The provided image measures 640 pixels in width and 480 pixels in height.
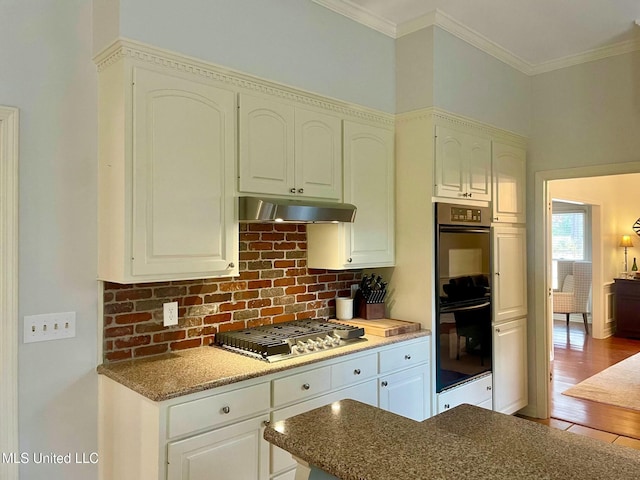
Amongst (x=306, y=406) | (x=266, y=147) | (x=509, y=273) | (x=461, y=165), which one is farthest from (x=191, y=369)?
(x=509, y=273)

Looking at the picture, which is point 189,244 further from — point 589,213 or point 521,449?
point 589,213

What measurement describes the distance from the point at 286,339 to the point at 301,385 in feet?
0.80

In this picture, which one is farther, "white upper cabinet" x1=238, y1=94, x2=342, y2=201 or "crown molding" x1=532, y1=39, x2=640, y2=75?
"crown molding" x1=532, y1=39, x2=640, y2=75

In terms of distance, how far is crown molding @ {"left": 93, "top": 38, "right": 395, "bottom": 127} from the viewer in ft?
7.11

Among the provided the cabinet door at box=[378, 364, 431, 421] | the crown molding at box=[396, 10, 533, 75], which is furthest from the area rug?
the crown molding at box=[396, 10, 533, 75]

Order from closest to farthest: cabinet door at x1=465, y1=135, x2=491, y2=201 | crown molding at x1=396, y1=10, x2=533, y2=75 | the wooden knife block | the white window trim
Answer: the white window trim
crown molding at x1=396, y1=10, x2=533, y2=75
the wooden knife block
cabinet door at x1=465, y1=135, x2=491, y2=201

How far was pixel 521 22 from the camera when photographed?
10.8 feet

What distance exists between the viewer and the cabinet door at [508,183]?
376 cm

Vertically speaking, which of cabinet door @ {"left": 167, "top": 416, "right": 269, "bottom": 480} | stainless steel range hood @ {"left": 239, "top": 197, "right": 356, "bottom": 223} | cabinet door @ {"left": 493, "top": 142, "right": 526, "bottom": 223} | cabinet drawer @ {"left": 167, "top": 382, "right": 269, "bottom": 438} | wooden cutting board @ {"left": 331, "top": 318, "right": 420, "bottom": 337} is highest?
cabinet door @ {"left": 493, "top": 142, "right": 526, "bottom": 223}

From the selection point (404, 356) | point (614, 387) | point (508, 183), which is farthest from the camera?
point (614, 387)

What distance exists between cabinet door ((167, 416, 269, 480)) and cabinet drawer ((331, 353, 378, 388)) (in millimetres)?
469

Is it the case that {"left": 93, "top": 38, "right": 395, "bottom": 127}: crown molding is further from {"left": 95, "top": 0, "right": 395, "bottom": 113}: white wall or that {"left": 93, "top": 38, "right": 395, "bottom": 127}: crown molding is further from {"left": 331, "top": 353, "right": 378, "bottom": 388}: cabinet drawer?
{"left": 331, "top": 353, "right": 378, "bottom": 388}: cabinet drawer

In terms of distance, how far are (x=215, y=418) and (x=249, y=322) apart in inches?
33.8

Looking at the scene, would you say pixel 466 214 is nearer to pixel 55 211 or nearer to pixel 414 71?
Answer: pixel 414 71
